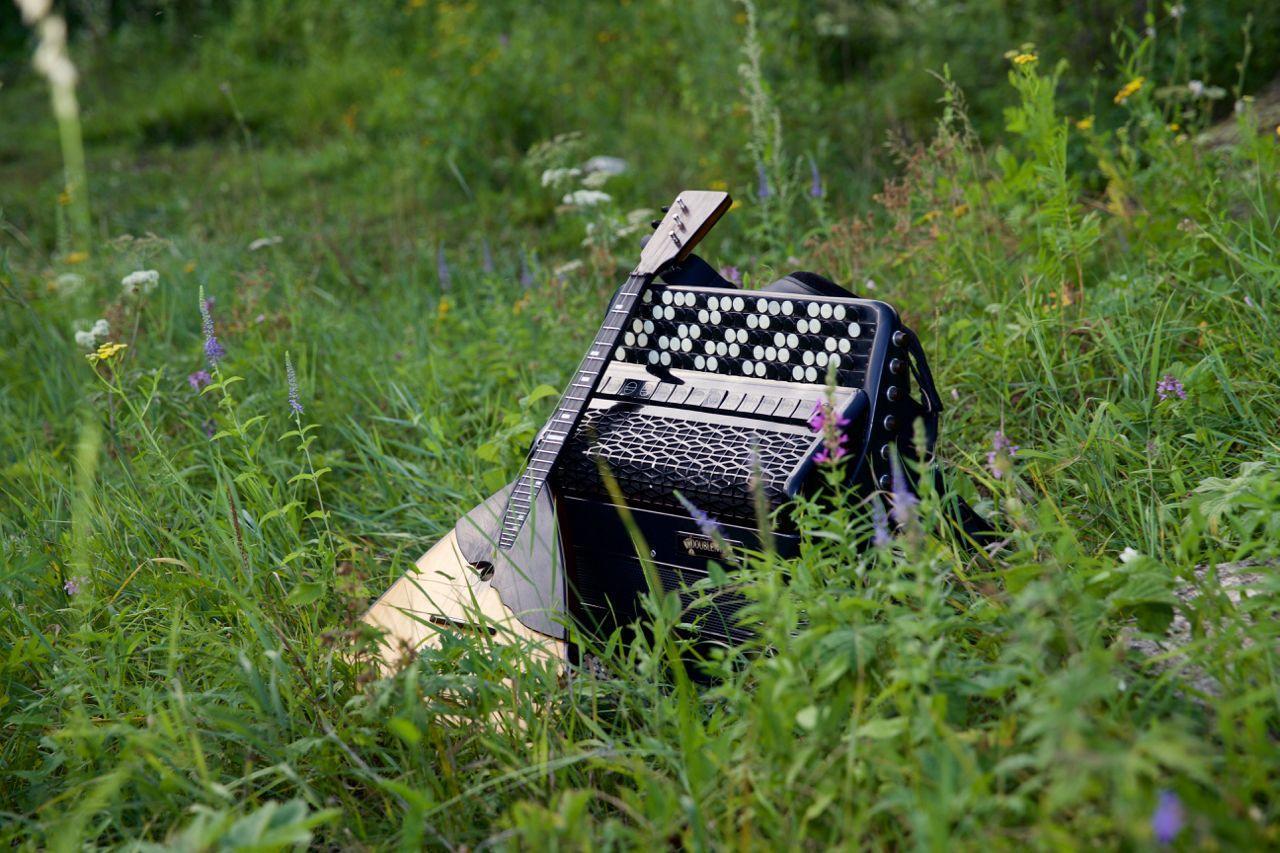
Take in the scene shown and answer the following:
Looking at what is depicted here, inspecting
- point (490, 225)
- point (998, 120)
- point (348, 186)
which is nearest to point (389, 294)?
point (490, 225)

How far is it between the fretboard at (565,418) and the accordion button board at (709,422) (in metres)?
0.03

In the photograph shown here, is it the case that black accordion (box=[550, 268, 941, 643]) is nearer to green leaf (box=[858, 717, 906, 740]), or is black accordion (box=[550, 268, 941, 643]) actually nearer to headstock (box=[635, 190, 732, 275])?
headstock (box=[635, 190, 732, 275])

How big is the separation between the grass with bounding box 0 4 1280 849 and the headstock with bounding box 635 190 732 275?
0.62m

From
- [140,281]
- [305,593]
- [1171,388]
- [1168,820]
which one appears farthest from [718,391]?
[140,281]

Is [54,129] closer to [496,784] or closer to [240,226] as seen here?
[240,226]

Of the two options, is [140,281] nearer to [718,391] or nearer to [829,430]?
[718,391]

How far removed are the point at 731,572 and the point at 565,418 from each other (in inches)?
24.2

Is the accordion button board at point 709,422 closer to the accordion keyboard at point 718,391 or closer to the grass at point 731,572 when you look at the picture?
the accordion keyboard at point 718,391

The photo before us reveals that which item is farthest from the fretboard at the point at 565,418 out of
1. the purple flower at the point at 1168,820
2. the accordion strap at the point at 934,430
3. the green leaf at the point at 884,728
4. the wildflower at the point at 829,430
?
the purple flower at the point at 1168,820

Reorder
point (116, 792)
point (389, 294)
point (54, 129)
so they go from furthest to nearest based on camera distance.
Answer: point (54, 129) → point (389, 294) → point (116, 792)

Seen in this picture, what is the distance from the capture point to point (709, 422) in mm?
2490

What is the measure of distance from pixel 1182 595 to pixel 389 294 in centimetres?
399

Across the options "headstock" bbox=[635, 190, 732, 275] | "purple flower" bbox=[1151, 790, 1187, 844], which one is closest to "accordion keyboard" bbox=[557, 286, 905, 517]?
"headstock" bbox=[635, 190, 732, 275]

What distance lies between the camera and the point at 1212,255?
10.8 feet
